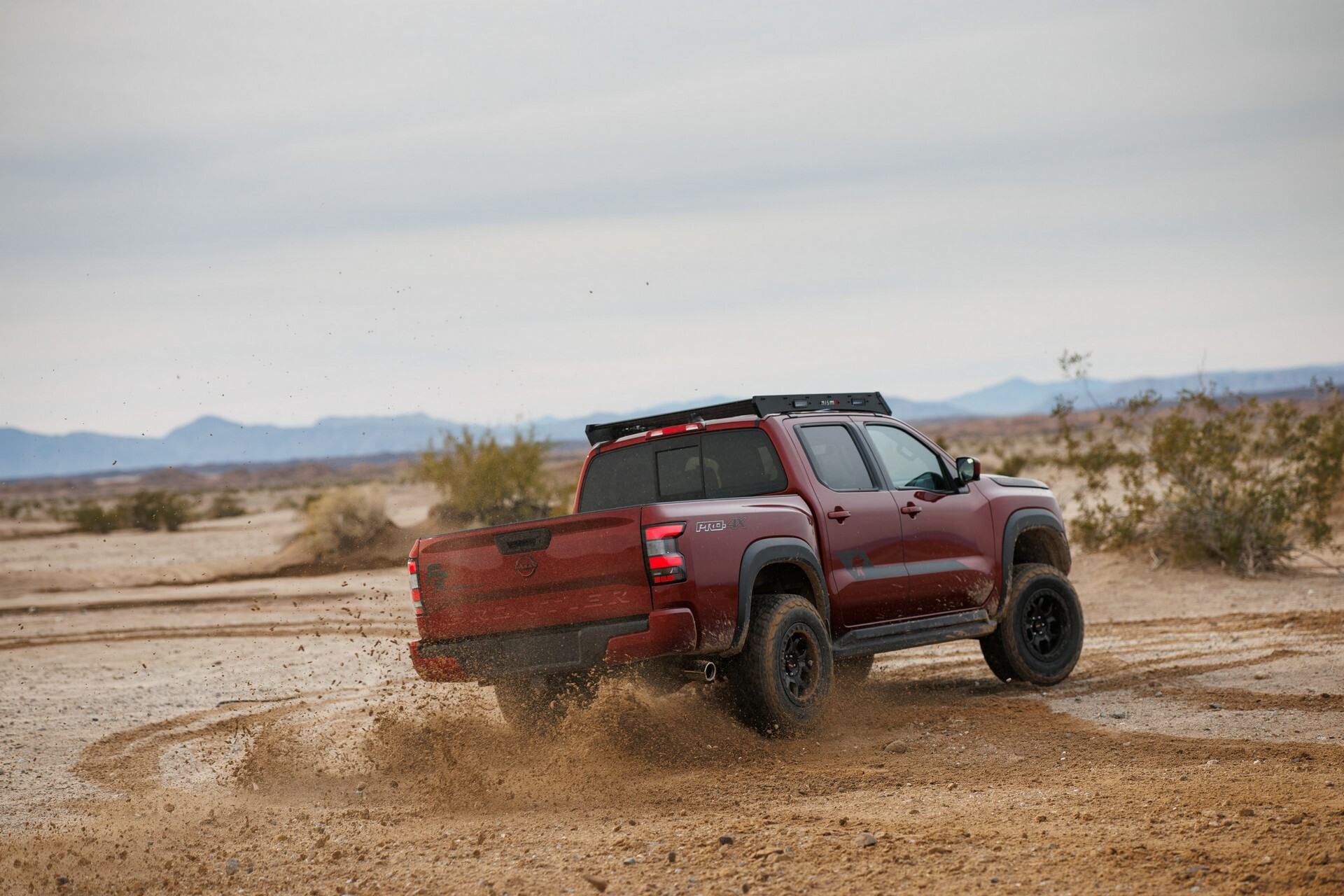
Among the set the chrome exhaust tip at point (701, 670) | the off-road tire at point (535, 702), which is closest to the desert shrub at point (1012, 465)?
the off-road tire at point (535, 702)

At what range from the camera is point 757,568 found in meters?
7.20

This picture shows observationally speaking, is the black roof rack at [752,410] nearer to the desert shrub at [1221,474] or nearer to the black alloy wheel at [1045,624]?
the black alloy wheel at [1045,624]

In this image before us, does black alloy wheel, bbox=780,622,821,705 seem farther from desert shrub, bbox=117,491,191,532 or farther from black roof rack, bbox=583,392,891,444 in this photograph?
desert shrub, bbox=117,491,191,532

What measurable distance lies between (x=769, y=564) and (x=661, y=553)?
1.10 meters

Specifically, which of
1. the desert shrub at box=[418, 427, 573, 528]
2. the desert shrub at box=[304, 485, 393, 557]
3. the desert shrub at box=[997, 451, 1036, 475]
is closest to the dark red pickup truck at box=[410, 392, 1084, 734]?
the desert shrub at box=[418, 427, 573, 528]

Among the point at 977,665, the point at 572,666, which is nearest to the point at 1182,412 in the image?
the point at 977,665

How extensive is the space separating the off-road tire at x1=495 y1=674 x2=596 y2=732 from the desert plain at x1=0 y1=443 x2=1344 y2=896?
0.12 m

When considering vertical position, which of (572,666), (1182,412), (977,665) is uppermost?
(1182,412)

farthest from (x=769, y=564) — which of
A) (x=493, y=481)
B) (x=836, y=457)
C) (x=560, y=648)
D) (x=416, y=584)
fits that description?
(x=493, y=481)

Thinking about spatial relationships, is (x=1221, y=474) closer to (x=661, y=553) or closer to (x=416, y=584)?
(x=661, y=553)

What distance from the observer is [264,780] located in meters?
7.59

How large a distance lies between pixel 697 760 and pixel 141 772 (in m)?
3.72

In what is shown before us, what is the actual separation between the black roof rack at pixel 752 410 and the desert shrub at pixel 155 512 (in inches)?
1460

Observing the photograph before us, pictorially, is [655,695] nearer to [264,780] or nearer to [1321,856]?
[264,780]
